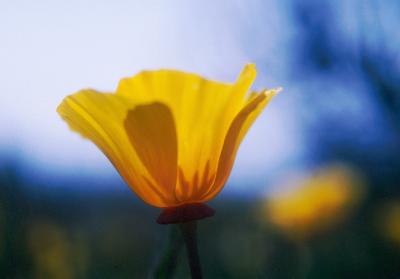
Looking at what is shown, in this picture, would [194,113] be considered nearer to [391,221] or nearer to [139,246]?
[391,221]

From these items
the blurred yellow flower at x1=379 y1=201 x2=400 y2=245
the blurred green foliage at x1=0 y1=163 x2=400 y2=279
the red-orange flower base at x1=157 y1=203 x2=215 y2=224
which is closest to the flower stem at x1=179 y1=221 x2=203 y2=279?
the red-orange flower base at x1=157 y1=203 x2=215 y2=224

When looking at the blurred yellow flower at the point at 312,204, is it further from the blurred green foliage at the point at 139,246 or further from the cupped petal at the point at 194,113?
the cupped petal at the point at 194,113

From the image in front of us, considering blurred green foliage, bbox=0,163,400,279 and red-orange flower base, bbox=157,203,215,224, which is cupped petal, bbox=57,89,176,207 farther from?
blurred green foliage, bbox=0,163,400,279

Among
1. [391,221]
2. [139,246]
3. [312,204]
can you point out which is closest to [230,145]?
[312,204]

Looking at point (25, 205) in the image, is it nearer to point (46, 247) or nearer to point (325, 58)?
point (46, 247)

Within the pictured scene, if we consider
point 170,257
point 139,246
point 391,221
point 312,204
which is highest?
point 170,257

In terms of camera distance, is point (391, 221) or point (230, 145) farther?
point (391, 221)
